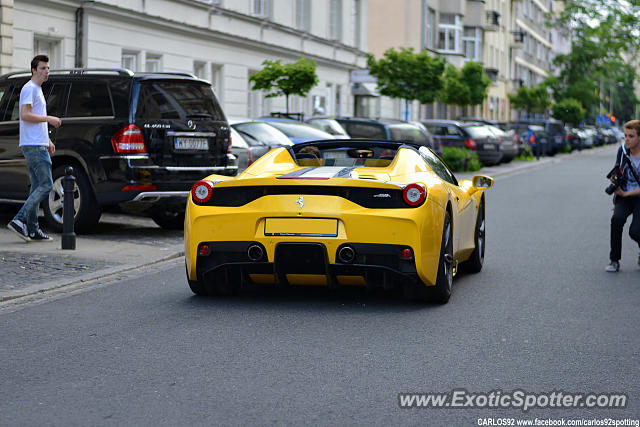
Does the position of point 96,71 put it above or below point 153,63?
below

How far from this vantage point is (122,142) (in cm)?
1231

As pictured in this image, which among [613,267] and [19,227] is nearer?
[613,267]

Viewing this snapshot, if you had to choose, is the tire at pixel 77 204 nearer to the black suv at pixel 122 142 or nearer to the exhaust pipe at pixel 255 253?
the black suv at pixel 122 142

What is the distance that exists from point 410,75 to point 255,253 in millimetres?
31013

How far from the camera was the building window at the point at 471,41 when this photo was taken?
7325 cm

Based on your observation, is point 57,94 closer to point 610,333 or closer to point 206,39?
point 610,333

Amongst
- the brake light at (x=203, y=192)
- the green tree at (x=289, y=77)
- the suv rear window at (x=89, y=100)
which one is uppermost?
the green tree at (x=289, y=77)

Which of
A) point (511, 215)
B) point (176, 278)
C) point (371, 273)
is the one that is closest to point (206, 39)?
point (511, 215)

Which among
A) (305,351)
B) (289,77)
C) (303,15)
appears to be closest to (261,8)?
(303,15)

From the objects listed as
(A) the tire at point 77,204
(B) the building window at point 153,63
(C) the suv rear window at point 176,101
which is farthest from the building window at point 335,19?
(A) the tire at point 77,204

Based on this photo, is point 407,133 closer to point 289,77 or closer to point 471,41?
point 289,77

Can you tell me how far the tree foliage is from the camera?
3803 cm

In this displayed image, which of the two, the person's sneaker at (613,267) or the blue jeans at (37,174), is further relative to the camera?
the blue jeans at (37,174)

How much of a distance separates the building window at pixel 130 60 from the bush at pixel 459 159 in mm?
9755
